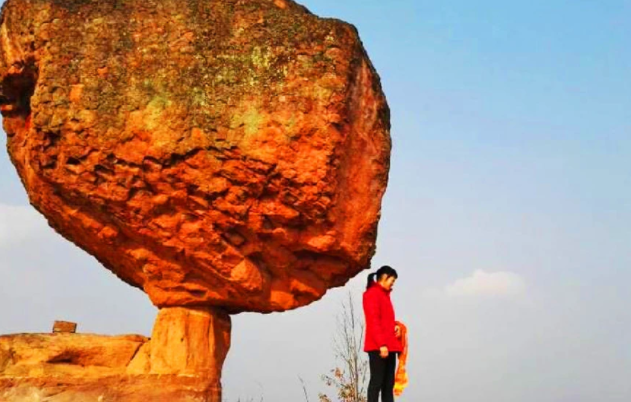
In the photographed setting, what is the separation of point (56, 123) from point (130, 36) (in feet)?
3.82

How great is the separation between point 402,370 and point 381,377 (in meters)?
0.35

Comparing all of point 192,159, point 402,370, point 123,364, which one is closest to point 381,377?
point 402,370

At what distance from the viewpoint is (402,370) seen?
8477 mm

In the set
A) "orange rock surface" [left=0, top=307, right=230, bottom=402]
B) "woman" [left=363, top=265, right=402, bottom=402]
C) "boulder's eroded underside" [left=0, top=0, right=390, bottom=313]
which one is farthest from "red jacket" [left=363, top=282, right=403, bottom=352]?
"orange rock surface" [left=0, top=307, right=230, bottom=402]

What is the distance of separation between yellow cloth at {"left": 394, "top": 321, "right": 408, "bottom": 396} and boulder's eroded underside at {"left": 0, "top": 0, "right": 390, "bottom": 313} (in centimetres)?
87

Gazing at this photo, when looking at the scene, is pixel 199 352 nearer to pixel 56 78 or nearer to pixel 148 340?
pixel 148 340

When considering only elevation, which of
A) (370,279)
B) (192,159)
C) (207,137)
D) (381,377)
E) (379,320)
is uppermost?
(207,137)

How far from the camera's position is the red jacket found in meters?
8.15

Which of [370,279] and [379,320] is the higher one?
[370,279]

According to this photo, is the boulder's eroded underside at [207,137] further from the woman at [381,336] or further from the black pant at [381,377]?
the black pant at [381,377]

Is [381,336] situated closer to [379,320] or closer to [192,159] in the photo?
[379,320]

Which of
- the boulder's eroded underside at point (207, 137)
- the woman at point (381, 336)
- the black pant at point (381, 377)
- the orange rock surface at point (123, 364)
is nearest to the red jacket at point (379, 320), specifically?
the woman at point (381, 336)

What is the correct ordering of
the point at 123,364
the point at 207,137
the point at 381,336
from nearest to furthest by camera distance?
the point at 207,137 → the point at 381,336 → the point at 123,364

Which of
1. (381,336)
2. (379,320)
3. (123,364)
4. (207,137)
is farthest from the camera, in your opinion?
(123,364)
